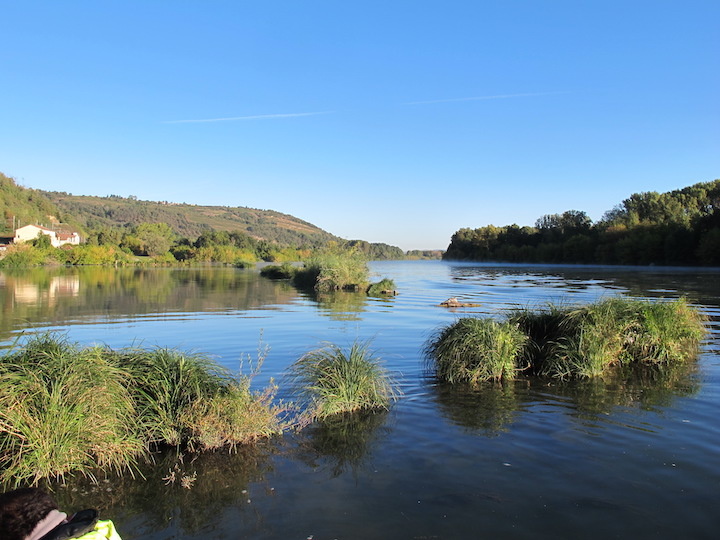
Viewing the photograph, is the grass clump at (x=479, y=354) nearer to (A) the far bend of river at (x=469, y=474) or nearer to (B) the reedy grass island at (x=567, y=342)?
(B) the reedy grass island at (x=567, y=342)

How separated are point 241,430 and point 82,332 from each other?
50.7ft

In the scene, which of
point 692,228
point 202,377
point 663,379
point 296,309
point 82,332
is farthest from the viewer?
point 692,228

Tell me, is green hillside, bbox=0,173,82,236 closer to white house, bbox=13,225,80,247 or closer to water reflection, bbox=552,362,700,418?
white house, bbox=13,225,80,247

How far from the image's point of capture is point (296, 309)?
1130 inches

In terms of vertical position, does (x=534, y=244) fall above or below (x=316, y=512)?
above

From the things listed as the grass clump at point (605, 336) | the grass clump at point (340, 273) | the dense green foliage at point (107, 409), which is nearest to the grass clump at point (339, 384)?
the dense green foliage at point (107, 409)

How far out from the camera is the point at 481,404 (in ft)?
32.1

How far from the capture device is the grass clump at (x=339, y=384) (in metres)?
8.97

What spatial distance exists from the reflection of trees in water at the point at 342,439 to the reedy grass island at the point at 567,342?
3.17 metres

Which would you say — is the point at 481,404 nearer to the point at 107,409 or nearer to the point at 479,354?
the point at 479,354

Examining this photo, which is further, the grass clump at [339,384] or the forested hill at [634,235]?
the forested hill at [634,235]

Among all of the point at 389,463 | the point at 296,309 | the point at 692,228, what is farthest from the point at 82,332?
the point at 692,228

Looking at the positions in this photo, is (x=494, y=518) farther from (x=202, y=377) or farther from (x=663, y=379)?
(x=663, y=379)

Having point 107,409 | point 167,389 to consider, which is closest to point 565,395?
point 167,389
